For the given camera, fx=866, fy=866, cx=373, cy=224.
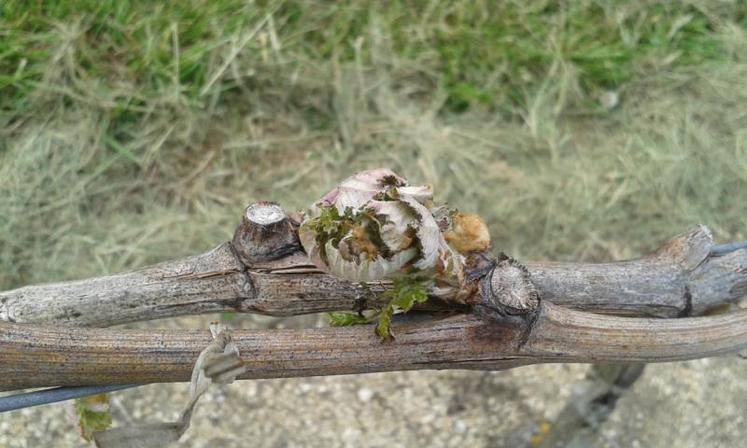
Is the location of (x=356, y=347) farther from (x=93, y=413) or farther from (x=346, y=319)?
(x=93, y=413)

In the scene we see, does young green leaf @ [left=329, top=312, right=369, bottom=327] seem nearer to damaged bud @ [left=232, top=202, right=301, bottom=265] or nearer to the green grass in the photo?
damaged bud @ [left=232, top=202, right=301, bottom=265]

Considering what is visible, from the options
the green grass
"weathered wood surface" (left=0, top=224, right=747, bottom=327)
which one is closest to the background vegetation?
the green grass

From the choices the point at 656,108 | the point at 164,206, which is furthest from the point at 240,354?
the point at 656,108

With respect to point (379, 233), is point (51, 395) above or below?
below

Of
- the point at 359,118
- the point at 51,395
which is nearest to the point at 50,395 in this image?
the point at 51,395

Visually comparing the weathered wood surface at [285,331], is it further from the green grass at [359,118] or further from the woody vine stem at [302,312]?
the green grass at [359,118]

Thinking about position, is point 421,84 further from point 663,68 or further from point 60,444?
point 60,444
